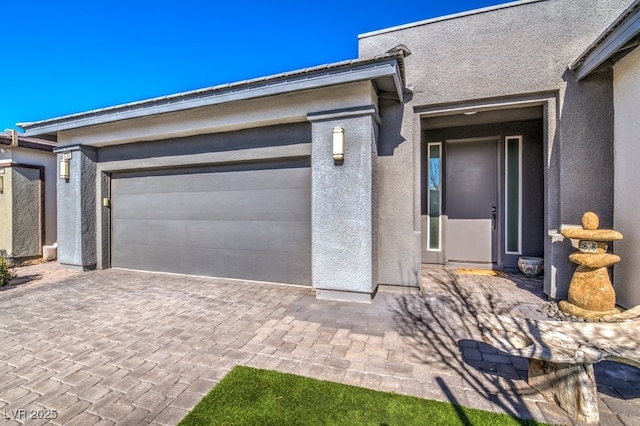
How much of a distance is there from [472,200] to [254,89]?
6.01 metres

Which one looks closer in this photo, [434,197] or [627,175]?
[627,175]

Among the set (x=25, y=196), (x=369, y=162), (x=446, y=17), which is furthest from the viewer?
(x=25, y=196)

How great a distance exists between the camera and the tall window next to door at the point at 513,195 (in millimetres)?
7039

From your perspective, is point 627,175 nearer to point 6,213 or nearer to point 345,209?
point 345,209

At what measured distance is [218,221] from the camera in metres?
6.69

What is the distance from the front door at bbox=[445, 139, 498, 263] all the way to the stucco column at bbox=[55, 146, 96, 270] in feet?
30.6

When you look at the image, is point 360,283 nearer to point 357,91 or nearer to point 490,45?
point 357,91

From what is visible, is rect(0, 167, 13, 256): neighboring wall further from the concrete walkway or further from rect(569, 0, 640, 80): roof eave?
rect(569, 0, 640, 80): roof eave

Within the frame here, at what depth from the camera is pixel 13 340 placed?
3717 millimetres

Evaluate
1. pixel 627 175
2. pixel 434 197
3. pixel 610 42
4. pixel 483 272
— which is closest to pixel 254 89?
pixel 434 197

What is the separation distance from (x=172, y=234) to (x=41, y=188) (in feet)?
18.6

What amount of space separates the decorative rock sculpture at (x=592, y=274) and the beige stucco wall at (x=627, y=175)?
0.30 metres

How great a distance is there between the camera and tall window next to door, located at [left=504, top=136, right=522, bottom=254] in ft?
23.1

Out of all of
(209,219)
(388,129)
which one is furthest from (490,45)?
(209,219)
